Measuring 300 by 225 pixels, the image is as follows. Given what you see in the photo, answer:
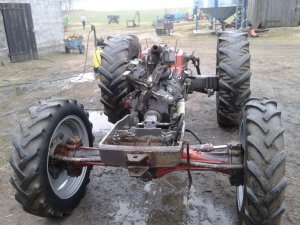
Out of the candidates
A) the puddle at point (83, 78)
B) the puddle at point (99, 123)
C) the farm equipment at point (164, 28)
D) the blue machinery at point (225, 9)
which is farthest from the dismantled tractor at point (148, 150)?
the farm equipment at point (164, 28)

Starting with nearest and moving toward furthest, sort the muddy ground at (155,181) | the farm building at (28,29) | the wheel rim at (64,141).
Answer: the wheel rim at (64,141) < the muddy ground at (155,181) < the farm building at (28,29)

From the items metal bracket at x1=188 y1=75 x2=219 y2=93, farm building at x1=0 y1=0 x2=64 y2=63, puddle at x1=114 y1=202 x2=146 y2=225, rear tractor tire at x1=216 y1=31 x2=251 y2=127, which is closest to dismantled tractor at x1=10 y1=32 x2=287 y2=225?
puddle at x1=114 y1=202 x2=146 y2=225

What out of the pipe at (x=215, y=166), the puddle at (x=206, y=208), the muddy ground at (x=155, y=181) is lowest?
Result: the puddle at (x=206, y=208)

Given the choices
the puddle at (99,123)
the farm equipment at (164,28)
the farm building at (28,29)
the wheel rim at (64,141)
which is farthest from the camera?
the farm equipment at (164,28)

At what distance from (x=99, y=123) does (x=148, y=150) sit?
3.68 m

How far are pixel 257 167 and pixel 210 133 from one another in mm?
3021

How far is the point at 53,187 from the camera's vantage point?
3576mm

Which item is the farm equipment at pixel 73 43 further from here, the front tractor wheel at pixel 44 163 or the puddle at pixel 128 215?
the puddle at pixel 128 215

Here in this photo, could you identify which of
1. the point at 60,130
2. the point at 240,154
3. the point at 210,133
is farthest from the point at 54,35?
the point at 240,154

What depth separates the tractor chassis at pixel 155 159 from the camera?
3.09 m

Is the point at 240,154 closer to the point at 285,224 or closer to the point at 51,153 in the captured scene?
the point at 285,224

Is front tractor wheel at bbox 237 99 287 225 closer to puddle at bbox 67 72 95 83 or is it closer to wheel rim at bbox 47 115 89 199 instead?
wheel rim at bbox 47 115 89 199

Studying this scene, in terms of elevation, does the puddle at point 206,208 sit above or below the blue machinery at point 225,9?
below

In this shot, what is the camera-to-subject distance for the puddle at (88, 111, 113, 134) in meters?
6.30
